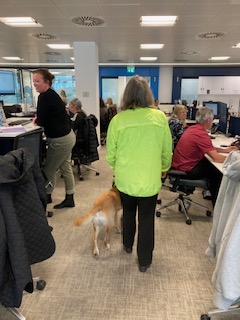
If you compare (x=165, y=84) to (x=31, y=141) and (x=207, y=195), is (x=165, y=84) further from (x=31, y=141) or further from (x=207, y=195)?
(x=31, y=141)

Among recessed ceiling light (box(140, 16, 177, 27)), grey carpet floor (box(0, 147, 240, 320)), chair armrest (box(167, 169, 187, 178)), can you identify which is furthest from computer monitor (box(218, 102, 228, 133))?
grey carpet floor (box(0, 147, 240, 320))

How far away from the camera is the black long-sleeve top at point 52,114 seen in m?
2.69

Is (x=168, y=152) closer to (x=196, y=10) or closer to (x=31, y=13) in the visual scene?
(x=196, y=10)

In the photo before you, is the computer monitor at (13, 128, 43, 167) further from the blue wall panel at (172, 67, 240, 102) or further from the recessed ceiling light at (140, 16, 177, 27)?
the blue wall panel at (172, 67, 240, 102)

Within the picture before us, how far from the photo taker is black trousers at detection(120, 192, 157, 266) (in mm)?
1942

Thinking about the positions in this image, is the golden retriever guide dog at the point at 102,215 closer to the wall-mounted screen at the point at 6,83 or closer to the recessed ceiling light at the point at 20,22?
the recessed ceiling light at the point at 20,22

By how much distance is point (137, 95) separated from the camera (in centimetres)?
185

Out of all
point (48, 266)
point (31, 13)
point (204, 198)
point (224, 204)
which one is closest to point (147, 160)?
point (224, 204)

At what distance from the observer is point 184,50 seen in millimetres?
7113

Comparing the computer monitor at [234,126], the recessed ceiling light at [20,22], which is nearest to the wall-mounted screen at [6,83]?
the recessed ceiling light at [20,22]

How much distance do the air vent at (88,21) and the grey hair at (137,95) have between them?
284cm

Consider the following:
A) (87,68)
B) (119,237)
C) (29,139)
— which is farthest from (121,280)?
(87,68)

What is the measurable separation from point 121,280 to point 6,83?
6.68 metres

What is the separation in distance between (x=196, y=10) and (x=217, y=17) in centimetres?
55
